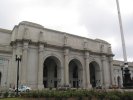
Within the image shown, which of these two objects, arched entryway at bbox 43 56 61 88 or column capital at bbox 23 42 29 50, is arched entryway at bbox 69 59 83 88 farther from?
column capital at bbox 23 42 29 50

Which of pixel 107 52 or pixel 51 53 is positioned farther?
pixel 107 52

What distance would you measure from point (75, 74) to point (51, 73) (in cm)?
916

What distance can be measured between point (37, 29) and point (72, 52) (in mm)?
12497

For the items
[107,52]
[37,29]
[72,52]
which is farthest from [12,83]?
[107,52]

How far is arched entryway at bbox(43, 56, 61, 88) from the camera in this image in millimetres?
52656

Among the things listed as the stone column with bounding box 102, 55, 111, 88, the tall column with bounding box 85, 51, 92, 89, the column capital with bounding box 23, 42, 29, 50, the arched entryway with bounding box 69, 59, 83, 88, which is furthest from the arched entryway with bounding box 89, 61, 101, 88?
the column capital with bounding box 23, 42, 29, 50

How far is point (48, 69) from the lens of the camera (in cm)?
5531

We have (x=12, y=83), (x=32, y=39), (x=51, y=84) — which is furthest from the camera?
(x=51, y=84)

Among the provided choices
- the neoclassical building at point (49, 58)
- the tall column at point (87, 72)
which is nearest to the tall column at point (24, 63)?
the neoclassical building at point (49, 58)

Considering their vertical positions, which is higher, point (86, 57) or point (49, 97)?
point (86, 57)

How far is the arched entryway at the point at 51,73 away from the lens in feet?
173

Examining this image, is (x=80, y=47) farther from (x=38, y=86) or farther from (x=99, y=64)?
(x=38, y=86)

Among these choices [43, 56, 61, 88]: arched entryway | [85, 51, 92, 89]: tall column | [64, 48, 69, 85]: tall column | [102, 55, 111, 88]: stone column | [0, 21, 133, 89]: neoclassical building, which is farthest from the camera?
[102, 55, 111, 88]: stone column

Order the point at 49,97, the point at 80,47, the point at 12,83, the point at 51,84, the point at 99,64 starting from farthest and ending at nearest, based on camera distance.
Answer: the point at 99,64, the point at 80,47, the point at 51,84, the point at 12,83, the point at 49,97
